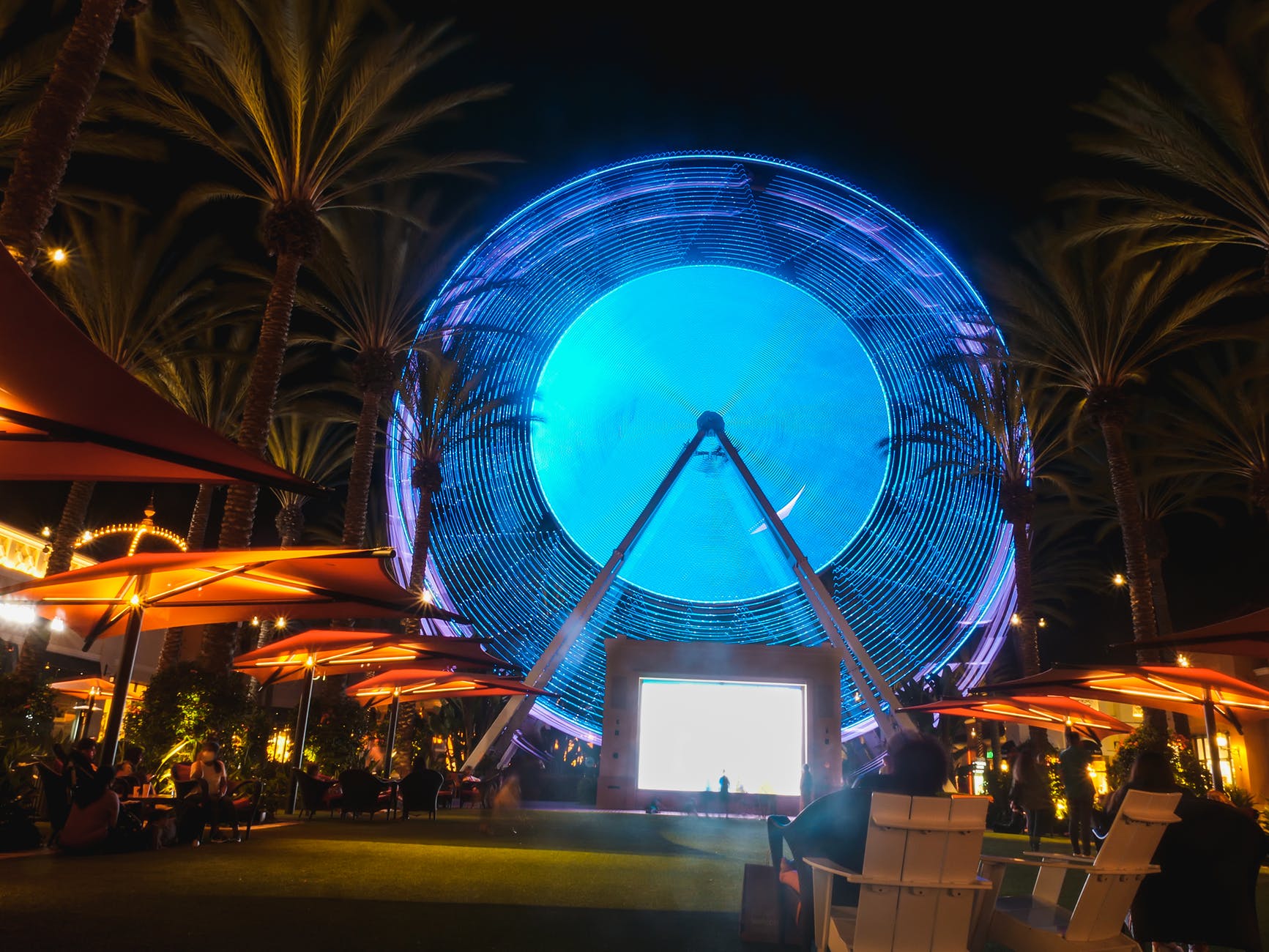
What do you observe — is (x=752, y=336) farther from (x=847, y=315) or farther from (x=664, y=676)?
(x=664, y=676)

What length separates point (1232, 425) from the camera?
73.2ft

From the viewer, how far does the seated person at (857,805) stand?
420cm

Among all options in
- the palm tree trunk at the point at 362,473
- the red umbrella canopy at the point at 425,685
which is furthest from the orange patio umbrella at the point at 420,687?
the palm tree trunk at the point at 362,473

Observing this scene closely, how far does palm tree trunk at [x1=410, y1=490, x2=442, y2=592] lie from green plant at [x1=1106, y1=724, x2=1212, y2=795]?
1585 cm

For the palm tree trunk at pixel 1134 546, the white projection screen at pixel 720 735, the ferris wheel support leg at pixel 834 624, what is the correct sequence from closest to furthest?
1. the palm tree trunk at pixel 1134 546
2. the white projection screen at pixel 720 735
3. the ferris wheel support leg at pixel 834 624

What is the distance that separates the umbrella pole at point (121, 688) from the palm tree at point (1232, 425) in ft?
69.9

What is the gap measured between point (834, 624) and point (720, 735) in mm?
4061

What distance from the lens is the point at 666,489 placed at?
88.5 feet

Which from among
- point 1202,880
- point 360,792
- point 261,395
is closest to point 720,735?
point 360,792

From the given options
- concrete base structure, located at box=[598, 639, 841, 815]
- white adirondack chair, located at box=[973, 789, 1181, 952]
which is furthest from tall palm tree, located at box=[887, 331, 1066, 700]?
white adirondack chair, located at box=[973, 789, 1181, 952]

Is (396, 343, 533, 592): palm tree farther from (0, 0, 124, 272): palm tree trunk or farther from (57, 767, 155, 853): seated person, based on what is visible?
(57, 767, 155, 853): seated person

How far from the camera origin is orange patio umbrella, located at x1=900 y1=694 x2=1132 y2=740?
15914 mm

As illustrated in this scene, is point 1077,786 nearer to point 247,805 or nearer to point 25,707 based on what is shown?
point 247,805

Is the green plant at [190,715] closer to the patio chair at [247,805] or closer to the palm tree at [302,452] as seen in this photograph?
the patio chair at [247,805]
